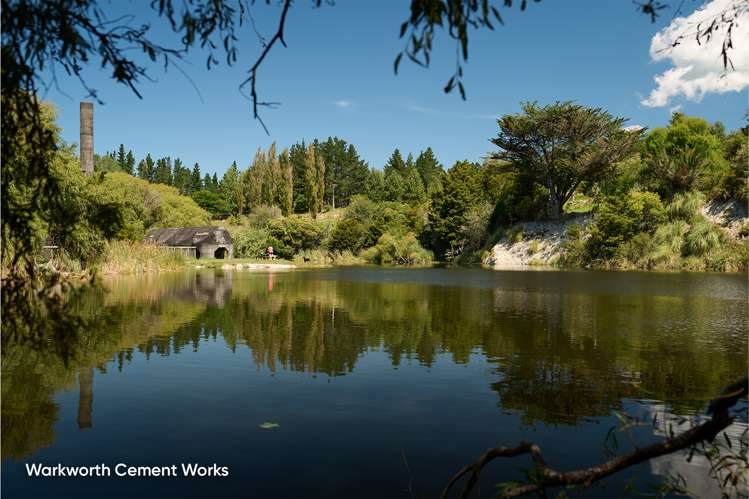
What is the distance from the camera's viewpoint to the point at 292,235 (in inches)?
2581

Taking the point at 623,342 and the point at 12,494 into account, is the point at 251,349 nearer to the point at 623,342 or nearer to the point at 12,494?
the point at 12,494

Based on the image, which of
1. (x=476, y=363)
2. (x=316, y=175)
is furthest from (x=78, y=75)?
(x=316, y=175)

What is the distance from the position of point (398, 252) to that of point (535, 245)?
14851 millimetres

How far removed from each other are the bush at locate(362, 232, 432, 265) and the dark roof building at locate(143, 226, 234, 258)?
1598 cm

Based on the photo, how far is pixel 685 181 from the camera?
44906 mm

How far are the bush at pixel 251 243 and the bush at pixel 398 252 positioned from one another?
40.7 ft

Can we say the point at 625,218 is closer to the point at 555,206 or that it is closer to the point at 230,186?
the point at 555,206

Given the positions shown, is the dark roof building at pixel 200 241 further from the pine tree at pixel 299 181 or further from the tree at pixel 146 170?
the tree at pixel 146 170

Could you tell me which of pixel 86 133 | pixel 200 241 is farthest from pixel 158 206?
pixel 86 133

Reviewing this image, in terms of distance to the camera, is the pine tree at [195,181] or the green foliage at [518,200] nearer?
the green foliage at [518,200]

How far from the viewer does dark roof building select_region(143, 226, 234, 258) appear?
60594 mm

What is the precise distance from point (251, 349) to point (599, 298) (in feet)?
45.5

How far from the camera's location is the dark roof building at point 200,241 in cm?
6059

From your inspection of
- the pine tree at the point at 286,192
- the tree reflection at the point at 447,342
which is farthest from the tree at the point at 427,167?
the tree reflection at the point at 447,342
